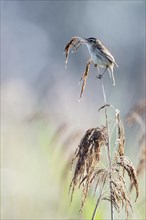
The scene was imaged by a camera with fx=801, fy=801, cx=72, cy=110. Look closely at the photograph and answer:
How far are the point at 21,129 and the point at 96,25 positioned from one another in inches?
217

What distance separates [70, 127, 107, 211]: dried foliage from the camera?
217cm

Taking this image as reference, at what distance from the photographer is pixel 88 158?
7.14 feet

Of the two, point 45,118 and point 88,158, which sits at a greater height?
point 45,118

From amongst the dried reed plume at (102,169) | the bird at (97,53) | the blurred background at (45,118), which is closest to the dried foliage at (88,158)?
the dried reed plume at (102,169)

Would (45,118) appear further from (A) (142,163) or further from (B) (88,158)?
(B) (88,158)

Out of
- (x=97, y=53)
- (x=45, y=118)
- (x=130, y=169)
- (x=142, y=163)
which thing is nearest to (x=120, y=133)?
(x=130, y=169)

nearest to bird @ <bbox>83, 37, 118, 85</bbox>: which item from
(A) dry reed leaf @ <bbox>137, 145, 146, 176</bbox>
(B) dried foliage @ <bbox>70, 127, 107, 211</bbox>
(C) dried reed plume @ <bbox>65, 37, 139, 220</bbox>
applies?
(C) dried reed plume @ <bbox>65, 37, 139, 220</bbox>

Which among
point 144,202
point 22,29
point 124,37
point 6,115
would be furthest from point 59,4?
point 144,202

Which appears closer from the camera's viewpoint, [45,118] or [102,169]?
[102,169]

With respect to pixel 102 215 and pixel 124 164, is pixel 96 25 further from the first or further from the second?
pixel 124 164

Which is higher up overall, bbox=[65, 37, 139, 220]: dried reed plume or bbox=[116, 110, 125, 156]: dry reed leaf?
bbox=[116, 110, 125, 156]: dry reed leaf

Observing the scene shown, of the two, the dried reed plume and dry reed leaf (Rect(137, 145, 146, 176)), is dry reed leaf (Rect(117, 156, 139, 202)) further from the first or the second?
dry reed leaf (Rect(137, 145, 146, 176))

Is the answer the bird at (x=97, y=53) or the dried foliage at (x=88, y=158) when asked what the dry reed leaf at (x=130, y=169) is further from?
the bird at (x=97, y=53)

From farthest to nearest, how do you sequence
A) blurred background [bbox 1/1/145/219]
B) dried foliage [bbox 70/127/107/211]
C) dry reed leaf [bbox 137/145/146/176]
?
1. blurred background [bbox 1/1/145/219]
2. dry reed leaf [bbox 137/145/146/176]
3. dried foliage [bbox 70/127/107/211]
